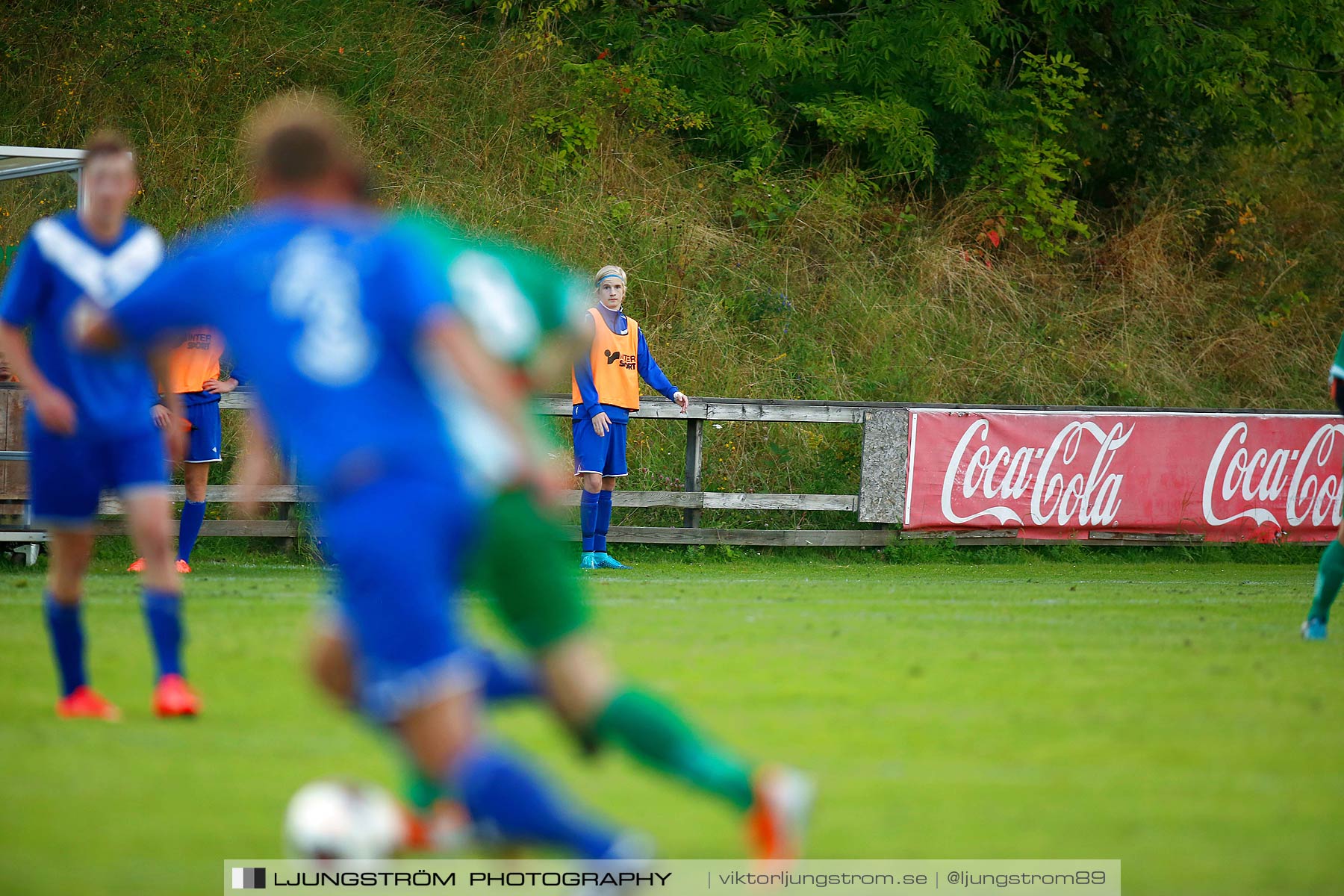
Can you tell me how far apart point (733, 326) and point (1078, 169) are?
672 centimetres

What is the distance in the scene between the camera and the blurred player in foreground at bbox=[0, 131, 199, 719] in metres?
5.64

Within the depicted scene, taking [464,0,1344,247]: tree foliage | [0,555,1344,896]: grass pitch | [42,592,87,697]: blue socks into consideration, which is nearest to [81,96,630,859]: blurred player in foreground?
[0,555,1344,896]: grass pitch

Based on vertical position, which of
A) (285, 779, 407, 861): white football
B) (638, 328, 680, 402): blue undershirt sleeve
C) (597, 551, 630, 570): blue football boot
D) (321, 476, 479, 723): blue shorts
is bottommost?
(597, 551, 630, 570): blue football boot

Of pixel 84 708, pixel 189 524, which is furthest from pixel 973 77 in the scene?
pixel 84 708

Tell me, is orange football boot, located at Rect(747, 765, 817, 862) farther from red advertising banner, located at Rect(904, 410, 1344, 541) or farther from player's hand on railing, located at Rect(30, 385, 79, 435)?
red advertising banner, located at Rect(904, 410, 1344, 541)

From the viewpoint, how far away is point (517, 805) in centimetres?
310

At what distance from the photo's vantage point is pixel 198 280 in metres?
3.44

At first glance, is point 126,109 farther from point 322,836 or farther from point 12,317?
point 322,836

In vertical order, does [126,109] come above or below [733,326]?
above

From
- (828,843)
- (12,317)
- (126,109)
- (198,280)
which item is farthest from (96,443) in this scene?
(126,109)

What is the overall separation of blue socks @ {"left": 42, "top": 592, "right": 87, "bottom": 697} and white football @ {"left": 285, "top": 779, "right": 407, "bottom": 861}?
2.44m

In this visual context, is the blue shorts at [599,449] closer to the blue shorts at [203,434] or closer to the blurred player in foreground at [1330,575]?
the blue shorts at [203,434]

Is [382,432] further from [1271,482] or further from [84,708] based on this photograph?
[1271,482]

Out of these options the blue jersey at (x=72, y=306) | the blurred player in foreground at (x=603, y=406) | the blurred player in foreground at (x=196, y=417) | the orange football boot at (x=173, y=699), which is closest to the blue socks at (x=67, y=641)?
the orange football boot at (x=173, y=699)
